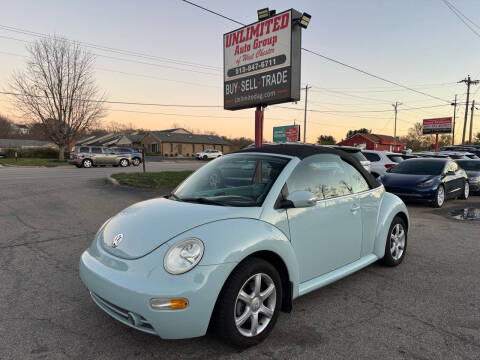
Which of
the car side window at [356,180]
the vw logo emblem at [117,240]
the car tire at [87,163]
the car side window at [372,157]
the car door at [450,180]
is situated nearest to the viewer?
the vw logo emblem at [117,240]

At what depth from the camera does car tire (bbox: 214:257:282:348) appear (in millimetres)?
2295

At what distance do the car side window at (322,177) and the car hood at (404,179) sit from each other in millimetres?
6607

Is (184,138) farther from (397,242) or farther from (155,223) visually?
(155,223)

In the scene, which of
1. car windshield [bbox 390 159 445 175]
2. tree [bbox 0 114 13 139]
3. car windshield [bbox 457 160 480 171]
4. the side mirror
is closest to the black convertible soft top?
the side mirror

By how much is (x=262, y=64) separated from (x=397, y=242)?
7484mm

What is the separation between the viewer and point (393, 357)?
238cm

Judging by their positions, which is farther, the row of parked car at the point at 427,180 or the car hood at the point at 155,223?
the row of parked car at the point at 427,180

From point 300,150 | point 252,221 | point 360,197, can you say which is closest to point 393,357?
point 252,221

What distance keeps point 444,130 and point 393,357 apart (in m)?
45.4

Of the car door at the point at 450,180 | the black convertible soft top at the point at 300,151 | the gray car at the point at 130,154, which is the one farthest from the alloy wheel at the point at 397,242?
the gray car at the point at 130,154

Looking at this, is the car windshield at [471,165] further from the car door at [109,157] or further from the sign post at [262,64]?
the car door at [109,157]

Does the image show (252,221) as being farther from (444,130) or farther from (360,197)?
(444,130)

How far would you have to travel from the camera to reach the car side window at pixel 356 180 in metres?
3.71

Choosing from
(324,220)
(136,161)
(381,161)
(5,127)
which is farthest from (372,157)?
(5,127)
